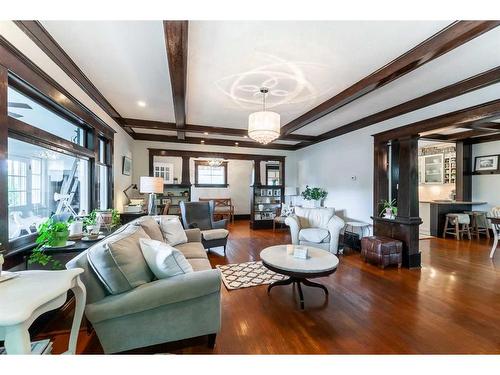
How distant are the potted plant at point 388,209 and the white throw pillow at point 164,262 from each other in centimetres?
367

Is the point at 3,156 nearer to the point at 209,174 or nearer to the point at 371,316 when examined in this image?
the point at 371,316

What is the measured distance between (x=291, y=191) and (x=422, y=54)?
5152 millimetres

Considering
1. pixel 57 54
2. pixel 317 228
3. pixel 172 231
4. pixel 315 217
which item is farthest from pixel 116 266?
pixel 315 217

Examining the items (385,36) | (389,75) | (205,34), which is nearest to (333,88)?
(389,75)

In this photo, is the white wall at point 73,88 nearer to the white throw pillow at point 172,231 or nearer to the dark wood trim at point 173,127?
the dark wood trim at point 173,127

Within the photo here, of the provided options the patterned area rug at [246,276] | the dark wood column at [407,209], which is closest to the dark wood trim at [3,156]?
the patterned area rug at [246,276]

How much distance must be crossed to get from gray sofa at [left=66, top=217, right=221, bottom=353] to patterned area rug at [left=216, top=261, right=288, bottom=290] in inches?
45.3

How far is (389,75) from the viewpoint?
2.42 metres

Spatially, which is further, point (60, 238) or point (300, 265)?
point (300, 265)

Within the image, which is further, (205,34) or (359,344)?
(205,34)

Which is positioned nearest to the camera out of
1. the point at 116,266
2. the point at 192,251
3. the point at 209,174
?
the point at 116,266

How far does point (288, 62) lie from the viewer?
7.59 ft
